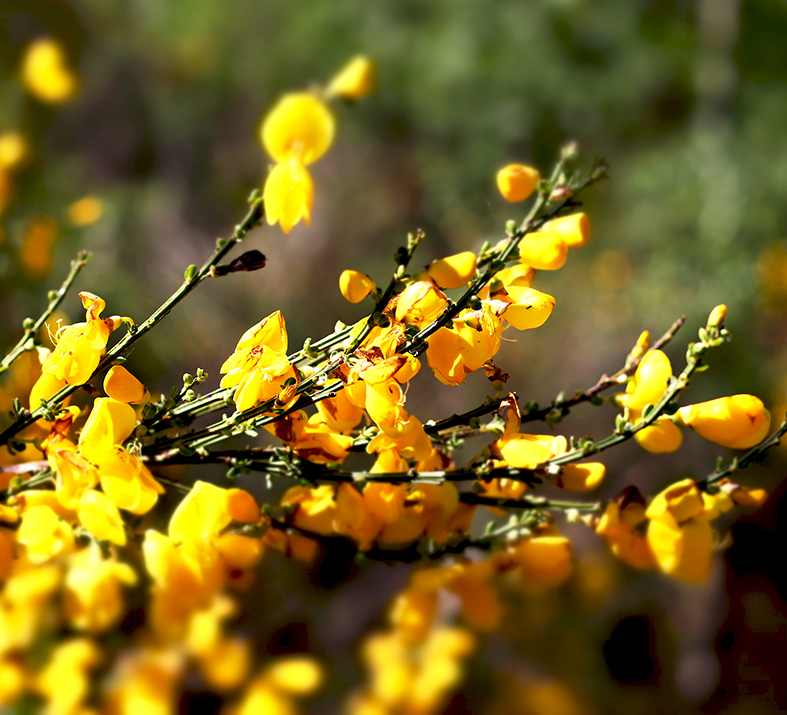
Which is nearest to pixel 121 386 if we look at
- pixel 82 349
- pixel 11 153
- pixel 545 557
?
pixel 82 349

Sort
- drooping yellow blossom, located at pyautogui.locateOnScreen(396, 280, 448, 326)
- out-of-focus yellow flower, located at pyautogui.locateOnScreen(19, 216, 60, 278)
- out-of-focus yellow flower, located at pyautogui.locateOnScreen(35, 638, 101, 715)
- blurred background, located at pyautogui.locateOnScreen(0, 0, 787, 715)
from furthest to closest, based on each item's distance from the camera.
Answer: blurred background, located at pyautogui.locateOnScreen(0, 0, 787, 715) → out-of-focus yellow flower, located at pyautogui.locateOnScreen(19, 216, 60, 278) → out-of-focus yellow flower, located at pyautogui.locateOnScreen(35, 638, 101, 715) → drooping yellow blossom, located at pyautogui.locateOnScreen(396, 280, 448, 326)

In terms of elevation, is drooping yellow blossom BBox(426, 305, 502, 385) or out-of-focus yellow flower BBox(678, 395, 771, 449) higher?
drooping yellow blossom BBox(426, 305, 502, 385)

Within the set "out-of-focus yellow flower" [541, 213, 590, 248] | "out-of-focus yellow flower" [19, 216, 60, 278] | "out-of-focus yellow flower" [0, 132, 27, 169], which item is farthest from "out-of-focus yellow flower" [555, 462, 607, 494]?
"out-of-focus yellow flower" [0, 132, 27, 169]

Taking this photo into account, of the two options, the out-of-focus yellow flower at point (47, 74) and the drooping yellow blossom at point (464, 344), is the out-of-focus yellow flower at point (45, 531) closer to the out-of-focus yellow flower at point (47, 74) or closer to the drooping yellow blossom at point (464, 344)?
the drooping yellow blossom at point (464, 344)

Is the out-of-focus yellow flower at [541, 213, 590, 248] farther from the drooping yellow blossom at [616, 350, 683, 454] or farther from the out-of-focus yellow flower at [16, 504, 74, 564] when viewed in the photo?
the out-of-focus yellow flower at [16, 504, 74, 564]

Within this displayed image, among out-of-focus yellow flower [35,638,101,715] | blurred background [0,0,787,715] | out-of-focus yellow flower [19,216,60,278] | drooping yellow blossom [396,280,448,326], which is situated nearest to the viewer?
drooping yellow blossom [396,280,448,326]
